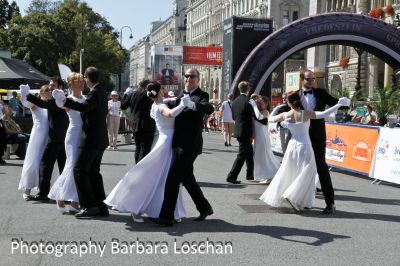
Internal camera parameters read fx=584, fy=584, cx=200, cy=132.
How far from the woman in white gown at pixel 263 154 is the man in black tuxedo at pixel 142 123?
2.52 meters

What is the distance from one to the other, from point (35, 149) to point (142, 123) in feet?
6.23

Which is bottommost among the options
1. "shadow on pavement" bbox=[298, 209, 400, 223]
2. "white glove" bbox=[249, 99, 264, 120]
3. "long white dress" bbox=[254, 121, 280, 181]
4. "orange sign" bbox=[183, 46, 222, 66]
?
"shadow on pavement" bbox=[298, 209, 400, 223]

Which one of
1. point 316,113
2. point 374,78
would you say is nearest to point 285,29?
point 316,113

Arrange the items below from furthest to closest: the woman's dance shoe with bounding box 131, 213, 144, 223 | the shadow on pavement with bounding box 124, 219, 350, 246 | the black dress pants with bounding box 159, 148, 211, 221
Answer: the woman's dance shoe with bounding box 131, 213, 144, 223 < the black dress pants with bounding box 159, 148, 211, 221 < the shadow on pavement with bounding box 124, 219, 350, 246

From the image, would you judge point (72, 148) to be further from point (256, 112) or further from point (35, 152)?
point (256, 112)

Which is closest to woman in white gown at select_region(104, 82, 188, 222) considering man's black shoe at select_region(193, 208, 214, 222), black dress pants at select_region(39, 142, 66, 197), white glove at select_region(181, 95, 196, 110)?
man's black shoe at select_region(193, 208, 214, 222)

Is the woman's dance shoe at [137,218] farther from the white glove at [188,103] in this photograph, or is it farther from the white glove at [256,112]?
the white glove at [256,112]

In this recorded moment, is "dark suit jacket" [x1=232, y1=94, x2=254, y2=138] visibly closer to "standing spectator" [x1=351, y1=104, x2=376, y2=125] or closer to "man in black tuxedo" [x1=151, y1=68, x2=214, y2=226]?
"man in black tuxedo" [x1=151, y1=68, x2=214, y2=226]

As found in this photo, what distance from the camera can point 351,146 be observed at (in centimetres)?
1427

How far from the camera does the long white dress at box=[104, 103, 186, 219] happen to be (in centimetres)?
715

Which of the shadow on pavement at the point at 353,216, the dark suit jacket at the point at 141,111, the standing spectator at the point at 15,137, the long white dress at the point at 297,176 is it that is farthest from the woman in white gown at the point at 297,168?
the standing spectator at the point at 15,137

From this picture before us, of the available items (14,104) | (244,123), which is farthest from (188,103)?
(14,104)

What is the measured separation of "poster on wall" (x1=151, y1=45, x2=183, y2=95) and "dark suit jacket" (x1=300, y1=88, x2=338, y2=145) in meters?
46.0

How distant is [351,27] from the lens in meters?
21.1
